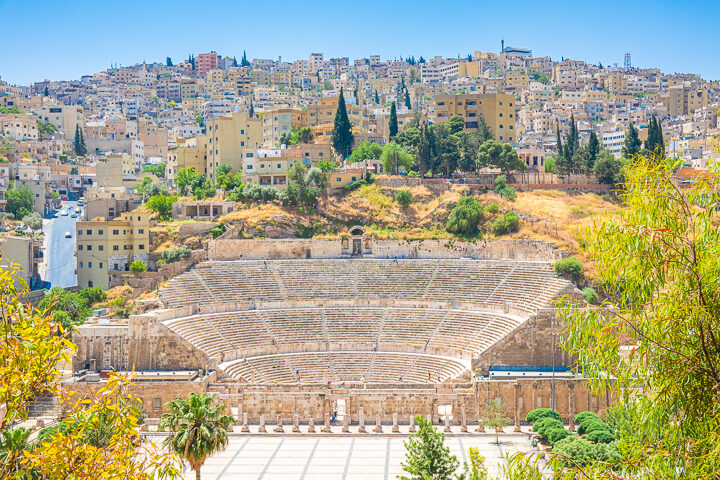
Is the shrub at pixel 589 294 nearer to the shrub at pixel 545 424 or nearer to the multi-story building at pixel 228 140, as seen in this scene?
the shrub at pixel 545 424

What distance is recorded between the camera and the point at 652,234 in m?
9.95

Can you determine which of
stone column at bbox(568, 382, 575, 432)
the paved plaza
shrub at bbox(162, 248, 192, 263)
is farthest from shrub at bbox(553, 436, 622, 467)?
shrub at bbox(162, 248, 192, 263)

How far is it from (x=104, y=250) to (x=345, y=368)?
21.3 metres

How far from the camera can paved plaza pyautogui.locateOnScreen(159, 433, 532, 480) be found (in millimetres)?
30953

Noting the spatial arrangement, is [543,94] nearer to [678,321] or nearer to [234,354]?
[234,354]

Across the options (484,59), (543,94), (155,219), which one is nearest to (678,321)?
(155,219)

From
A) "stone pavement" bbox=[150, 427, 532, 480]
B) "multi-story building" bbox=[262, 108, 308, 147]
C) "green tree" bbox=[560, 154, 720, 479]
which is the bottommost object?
"stone pavement" bbox=[150, 427, 532, 480]

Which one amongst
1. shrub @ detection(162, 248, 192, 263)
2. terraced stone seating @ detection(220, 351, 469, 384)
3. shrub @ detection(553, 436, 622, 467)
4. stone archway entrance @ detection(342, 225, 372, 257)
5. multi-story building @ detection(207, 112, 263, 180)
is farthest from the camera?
multi-story building @ detection(207, 112, 263, 180)

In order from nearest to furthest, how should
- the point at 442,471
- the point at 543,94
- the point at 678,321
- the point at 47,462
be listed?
1. the point at 47,462
2. the point at 678,321
3. the point at 442,471
4. the point at 543,94

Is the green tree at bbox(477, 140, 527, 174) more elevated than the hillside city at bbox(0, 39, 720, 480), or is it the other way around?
the green tree at bbox(477, 140, 527, 174)

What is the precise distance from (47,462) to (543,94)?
481ft

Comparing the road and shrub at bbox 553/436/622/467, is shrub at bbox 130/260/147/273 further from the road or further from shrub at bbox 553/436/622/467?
shrub at bbox 553/436/622/467

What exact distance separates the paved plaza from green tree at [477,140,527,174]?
32.4 meters

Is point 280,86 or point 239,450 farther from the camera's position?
point 280,86
